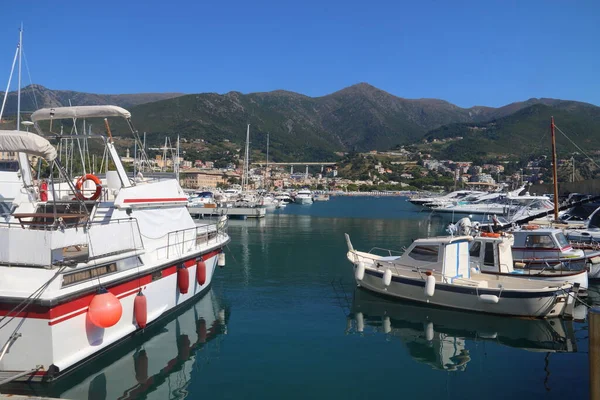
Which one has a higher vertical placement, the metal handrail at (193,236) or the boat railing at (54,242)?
the boat railing at (54,242)

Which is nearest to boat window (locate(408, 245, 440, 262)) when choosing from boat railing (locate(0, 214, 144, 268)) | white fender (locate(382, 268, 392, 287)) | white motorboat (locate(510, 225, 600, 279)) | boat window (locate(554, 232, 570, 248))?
white fender (locate(382, 268, 392, 287))

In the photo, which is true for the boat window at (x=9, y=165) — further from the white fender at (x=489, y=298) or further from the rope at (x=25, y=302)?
the white fender at (x=489, y=298)

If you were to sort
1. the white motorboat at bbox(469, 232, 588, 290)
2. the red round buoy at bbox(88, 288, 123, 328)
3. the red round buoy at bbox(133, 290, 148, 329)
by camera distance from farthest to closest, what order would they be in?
1. the white motorboat at bbox(469, 232, 588, 290)
2. the red round buoy at bbox(133, 290, 148, 329)
3. the red round buoy at bbox(88, 288, 123, 328)

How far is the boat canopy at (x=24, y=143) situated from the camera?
9.63m

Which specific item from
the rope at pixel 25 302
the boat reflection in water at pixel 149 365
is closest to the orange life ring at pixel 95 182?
the rope at pixel 25 302

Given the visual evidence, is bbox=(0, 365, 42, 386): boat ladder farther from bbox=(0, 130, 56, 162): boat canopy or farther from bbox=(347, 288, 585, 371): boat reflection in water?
bbox=(347, 288, 585, 371): boat reflection in water

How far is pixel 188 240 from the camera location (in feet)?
51.5

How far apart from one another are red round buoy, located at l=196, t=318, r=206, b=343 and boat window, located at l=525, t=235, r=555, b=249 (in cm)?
1468

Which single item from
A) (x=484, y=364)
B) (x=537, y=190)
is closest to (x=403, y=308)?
(x=484, y=364)

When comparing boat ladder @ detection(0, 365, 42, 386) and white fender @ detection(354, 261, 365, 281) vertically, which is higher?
white fender @ detection(354, 261, 365, 281)

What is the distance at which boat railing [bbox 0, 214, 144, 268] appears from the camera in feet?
32.2

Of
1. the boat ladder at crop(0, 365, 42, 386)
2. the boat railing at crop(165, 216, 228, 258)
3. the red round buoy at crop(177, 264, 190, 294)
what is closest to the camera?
the boat ladder at crop(0, 365, 42, 386)

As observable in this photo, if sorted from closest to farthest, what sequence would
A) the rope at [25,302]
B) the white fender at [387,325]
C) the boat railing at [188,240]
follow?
the rope at [25,302] < the white fender at [387,325] < the boat railing at [188,240]

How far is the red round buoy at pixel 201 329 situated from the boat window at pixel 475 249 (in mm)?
10492
